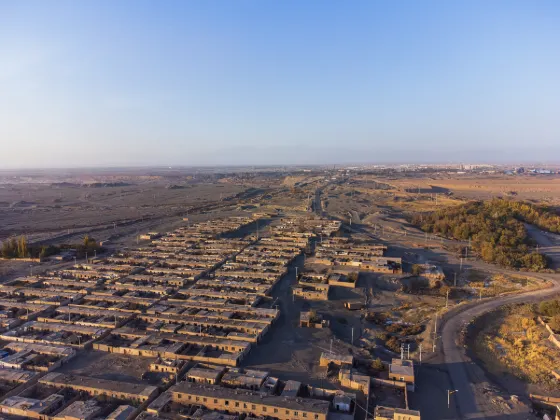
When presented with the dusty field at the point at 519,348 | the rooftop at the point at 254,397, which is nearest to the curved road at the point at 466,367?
the dusty field at the point at 519,348

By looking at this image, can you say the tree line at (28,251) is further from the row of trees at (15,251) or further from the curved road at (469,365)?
the curved road at (469,365)

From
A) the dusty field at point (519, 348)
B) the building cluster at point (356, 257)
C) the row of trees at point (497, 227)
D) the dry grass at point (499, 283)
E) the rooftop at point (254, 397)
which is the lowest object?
the dusty field at point (519, 348)

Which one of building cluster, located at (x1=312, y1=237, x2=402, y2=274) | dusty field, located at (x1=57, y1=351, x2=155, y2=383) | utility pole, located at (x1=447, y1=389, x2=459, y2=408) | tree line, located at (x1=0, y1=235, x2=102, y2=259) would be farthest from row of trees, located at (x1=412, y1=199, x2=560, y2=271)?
tree line, located at (x1=0, y1=235, x2=102, y2=259)

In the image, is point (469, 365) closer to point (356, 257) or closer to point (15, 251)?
point (356, 257)

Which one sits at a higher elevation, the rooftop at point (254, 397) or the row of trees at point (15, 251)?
the row of trees at point (15, 251)

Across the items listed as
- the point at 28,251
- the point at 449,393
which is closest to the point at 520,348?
the point at 449,393

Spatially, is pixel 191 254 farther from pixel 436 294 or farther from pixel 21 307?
pixel 436 294

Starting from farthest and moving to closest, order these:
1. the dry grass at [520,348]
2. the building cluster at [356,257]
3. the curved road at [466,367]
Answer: the building cluster at [356,257] → the dry grass at [520,348] → the curved road at [466,367]

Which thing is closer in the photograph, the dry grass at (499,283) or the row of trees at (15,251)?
the dry grass at (499,283)

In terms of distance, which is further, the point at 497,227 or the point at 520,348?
the point at 497,227

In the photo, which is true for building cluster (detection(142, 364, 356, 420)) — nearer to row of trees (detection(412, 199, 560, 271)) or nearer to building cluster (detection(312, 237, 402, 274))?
building cluster (detection(312, 237, 402, 274))
